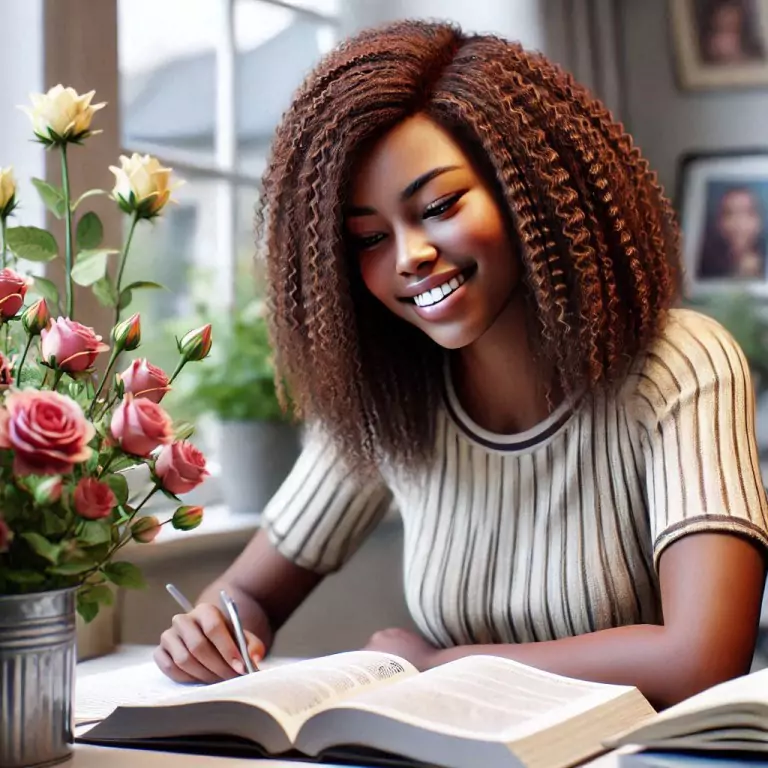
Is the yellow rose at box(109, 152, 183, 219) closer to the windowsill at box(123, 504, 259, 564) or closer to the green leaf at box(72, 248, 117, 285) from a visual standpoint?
the green leaf at box(72, 248, 117, 285)

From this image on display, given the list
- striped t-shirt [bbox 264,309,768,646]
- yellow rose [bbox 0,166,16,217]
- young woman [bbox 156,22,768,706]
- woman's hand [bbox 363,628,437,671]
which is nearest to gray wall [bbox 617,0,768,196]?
young woman [bbox 156,22,768,706]

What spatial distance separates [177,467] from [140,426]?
0.18 ft

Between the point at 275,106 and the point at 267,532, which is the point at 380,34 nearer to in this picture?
the point at 267,532

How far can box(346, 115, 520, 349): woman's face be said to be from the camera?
1.20 metres

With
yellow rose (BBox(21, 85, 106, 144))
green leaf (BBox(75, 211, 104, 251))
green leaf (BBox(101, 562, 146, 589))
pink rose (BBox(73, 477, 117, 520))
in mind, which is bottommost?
green leaf (BBox(101, 562, 146, 589))

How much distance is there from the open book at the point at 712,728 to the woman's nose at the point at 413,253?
0.58 m

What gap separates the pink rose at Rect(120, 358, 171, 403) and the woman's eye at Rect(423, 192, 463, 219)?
0.45 meters

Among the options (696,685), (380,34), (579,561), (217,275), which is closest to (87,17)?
(380,34)

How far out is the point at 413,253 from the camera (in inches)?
46.8

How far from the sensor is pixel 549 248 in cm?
122

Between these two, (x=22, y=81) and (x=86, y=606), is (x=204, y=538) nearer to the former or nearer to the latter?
(x=22, y=81)

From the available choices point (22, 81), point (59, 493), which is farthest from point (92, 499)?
point (22, 81)

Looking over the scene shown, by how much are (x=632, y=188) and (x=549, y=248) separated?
0.15 m

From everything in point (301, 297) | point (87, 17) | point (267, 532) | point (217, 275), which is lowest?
point (267, 532)
